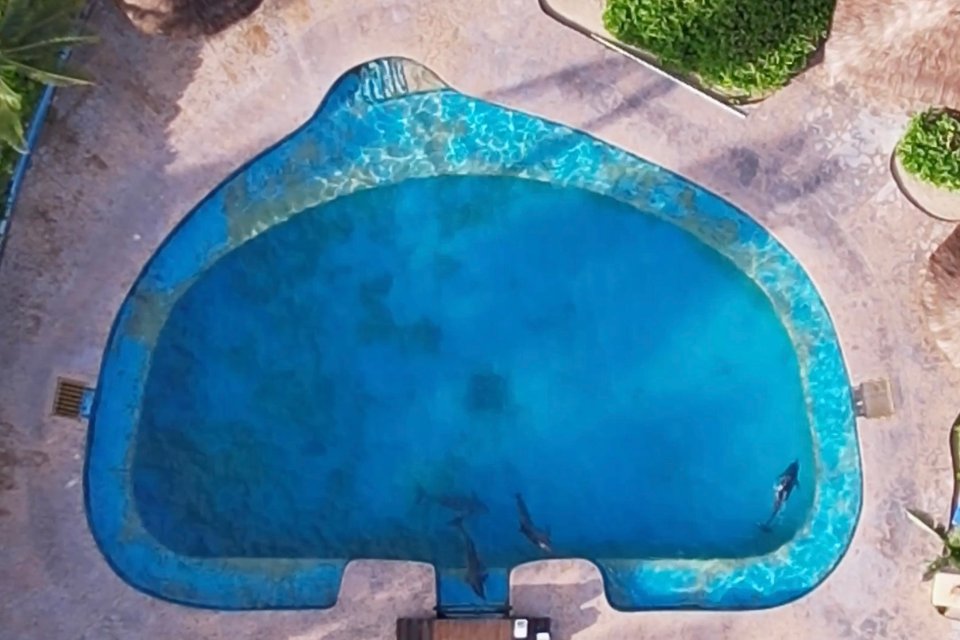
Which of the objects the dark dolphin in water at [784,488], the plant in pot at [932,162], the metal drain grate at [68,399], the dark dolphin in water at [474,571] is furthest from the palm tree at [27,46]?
the plant in pot at [932,162]

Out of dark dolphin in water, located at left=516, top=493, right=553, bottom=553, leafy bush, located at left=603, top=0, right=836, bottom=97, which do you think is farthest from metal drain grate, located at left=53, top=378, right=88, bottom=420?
leafy bush, located at left=603, top=0, right=836, bottom=97

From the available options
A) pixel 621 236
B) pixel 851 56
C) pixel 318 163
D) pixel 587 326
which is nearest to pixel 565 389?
pixel 587 326

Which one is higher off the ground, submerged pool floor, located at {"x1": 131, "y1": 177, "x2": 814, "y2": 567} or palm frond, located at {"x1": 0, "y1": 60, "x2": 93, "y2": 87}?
palm frond, located at {"x1": 0, "y1": 60, "x2": 93, "y2": 87}

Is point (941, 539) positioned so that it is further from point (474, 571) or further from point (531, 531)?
point (474, 571)

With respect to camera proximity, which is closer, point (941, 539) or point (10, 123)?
point (10, 123)

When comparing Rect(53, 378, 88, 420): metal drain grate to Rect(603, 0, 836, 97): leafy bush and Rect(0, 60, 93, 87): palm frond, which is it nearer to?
Rect(0, 60, 93, 87): palm frond

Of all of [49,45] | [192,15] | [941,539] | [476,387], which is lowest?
[941,539]

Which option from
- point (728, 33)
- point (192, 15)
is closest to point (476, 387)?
point (728, 33)
